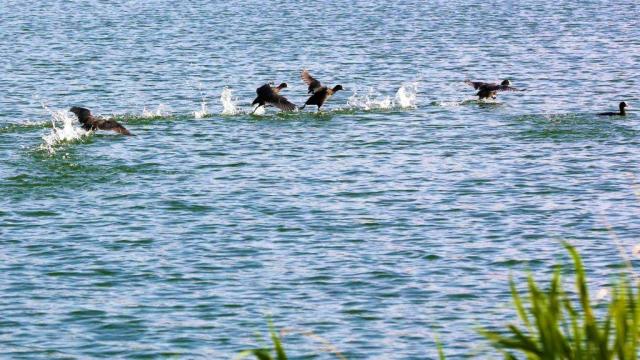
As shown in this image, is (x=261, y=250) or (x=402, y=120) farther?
(x=402, y=120)

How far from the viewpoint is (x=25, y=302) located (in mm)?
15648

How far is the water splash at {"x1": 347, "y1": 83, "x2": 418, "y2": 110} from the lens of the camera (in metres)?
31.2

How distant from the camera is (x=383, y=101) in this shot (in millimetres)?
31516

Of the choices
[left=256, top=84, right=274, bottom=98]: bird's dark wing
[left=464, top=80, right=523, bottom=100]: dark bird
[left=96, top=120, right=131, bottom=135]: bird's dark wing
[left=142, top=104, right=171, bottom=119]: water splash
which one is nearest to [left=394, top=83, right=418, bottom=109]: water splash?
[left=464, top=80, right=523, bottom=100]: dark bird

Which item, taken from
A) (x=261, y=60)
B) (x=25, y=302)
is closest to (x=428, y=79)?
(x=261, y=60)

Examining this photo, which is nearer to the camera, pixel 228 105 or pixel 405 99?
pixel 228 105

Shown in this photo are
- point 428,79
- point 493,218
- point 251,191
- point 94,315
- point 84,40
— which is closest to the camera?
point 94,315

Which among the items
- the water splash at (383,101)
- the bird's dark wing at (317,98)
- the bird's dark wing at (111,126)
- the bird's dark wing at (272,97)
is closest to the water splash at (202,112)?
the bird's dark wing at (272,97)

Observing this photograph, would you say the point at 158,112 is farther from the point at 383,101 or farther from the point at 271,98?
the point at 383,101

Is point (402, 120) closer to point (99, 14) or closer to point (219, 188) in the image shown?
point (219, 188)

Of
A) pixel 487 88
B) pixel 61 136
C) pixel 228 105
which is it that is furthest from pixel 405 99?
pixel 61 136

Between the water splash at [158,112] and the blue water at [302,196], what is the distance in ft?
0.54

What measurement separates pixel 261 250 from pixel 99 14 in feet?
135

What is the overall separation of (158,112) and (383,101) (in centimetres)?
510
